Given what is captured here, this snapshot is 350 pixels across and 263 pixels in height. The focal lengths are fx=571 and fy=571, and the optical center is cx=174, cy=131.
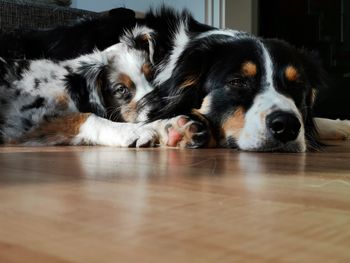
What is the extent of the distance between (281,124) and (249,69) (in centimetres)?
30

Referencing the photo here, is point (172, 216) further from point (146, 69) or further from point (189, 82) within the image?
point (146, 69)

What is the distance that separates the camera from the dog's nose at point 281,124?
1.78 m

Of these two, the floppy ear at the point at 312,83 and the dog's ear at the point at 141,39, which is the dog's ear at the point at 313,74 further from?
the dog's ear at the point at 141,39

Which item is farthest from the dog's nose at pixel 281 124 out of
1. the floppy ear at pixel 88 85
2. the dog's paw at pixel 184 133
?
the floppy ear at pixel 88 85

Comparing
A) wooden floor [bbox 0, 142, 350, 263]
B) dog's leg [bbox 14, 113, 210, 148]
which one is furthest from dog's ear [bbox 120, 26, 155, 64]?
wooden floor [bbox 0, 142, 350, 263]

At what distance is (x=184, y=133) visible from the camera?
6.16 ft

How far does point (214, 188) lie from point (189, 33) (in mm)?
1780

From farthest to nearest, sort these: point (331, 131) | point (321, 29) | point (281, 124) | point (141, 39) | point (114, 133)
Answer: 1. point (321, 29)
2. point (331, 131)
3. point (141, 39)
4. point (114, 133)
5. point (281, 124)

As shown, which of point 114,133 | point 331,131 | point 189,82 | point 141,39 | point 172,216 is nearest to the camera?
point 172,216

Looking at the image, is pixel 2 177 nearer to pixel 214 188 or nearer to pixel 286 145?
pixel 214 188

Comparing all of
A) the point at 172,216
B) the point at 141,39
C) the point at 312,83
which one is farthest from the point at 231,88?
the point at 172,216

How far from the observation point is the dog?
2.01 m

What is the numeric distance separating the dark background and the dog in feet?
8.58

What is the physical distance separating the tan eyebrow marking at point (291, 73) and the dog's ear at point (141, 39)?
2.01ft
